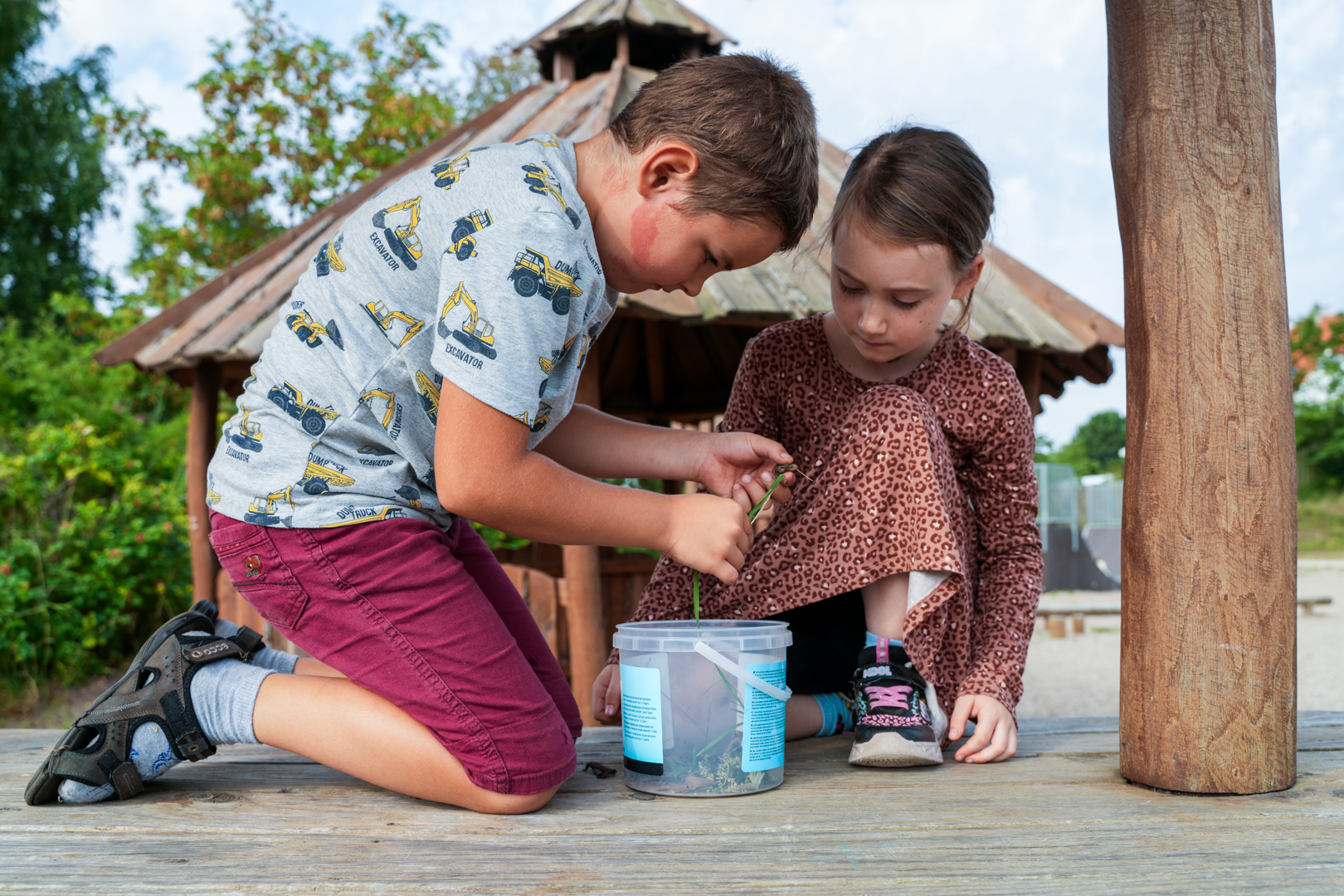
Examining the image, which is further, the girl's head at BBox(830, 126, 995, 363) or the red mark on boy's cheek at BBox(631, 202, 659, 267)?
the girl's head at BBox(830, 126, 995, 363)

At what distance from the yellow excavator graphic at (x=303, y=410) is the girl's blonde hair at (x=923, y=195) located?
991 mm

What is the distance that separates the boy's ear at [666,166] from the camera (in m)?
1.40

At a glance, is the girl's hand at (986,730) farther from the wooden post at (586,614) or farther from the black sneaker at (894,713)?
the wooden post at (586,614)

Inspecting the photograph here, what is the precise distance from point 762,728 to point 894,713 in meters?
0.27

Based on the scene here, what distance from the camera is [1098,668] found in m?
8.02

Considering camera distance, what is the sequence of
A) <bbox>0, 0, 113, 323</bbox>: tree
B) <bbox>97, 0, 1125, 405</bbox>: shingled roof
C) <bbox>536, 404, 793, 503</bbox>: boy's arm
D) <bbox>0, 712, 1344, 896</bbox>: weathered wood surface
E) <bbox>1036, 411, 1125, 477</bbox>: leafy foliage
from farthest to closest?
<bbox>1036, 411, 1125, 477</bbox>: leafy foliage
<bbox>0, 0, 113, 323</bbox>: tree
<bbox>97, 0, 1125, 405</bbox>: shingled roof
<bbox>536, 404, 793, 503</bbox>: boy's arm
<bbox>0, 712, 1344, 896</bbox>: weathered wood surface

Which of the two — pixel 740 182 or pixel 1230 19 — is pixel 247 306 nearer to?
pixel 740 182

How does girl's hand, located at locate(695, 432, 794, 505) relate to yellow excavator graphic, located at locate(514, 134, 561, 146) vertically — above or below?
below

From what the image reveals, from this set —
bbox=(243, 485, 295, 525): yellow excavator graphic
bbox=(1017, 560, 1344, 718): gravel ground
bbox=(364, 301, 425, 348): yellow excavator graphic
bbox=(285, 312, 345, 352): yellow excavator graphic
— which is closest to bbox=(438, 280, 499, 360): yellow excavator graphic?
bbox=(364, 301, 425, 348): yellow excavator graphic

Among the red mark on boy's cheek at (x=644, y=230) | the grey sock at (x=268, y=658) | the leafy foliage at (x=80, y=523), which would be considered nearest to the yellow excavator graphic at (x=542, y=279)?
the red mark on boy's cheek at (x=644, y=230)

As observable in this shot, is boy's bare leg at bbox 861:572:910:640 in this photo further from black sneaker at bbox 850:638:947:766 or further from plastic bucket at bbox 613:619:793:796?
plastic bucket at bbox 613:619:793:796

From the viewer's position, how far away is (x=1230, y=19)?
1.39 m

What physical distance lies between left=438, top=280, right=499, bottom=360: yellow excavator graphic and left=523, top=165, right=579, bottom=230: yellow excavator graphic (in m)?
0.18

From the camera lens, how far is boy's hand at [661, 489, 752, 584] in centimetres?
141
